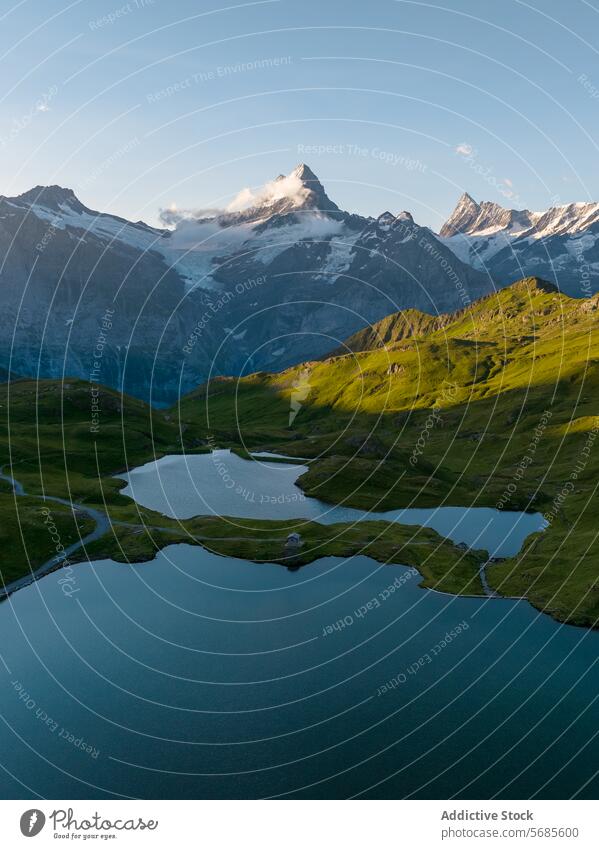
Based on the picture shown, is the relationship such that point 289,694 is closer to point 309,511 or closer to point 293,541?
point 293,541

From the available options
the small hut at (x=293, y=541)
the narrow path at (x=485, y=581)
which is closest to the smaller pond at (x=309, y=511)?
the narrow path at (x=485, y=581)

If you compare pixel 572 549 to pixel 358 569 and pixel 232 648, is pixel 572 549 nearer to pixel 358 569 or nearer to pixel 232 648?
pixel 358 569

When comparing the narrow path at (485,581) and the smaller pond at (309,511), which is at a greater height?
the smaller pond at (309,511)
